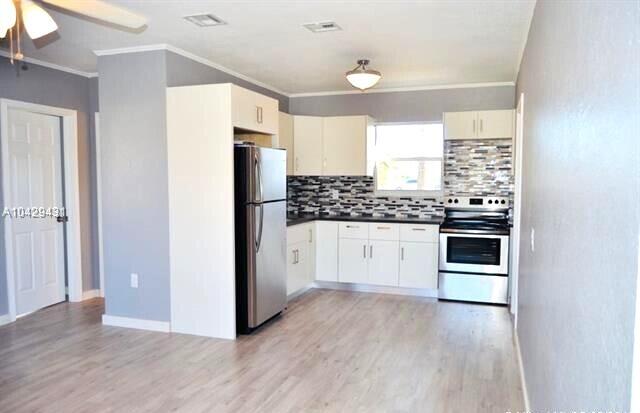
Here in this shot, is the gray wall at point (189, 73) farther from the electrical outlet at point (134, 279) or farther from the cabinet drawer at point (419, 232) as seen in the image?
the cabinet drawer at point (419, 232)

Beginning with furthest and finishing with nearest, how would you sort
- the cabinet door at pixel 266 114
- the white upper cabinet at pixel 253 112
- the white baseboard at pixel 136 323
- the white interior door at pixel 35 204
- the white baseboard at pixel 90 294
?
the white baseboard at pixel 90 294 → the white interior door at pixel 35 204 → the cabinet door at pixel 266 114 → the white baseboard at pixel 136 323 → the white upper cabinet at pixel 253 112

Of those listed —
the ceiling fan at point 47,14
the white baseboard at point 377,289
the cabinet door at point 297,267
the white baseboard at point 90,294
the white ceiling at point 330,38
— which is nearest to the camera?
the ceiling fan at point 47,14

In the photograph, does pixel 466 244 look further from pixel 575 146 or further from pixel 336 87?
pixel 575 146

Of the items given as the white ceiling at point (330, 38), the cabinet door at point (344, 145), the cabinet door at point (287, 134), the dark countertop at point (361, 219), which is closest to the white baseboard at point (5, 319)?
the white ceiling at point (330, 38)

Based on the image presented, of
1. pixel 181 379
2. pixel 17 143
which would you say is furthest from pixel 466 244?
pixel 17 143

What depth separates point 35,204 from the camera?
484 cm

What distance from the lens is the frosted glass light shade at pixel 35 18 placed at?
237 cm

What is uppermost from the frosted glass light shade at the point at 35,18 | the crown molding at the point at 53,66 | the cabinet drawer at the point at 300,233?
the crown molding at the point at 53,66

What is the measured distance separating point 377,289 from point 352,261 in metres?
0.44

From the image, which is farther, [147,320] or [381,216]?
[381,216]

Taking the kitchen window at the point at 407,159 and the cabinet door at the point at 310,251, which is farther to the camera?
the kitchen window at the point at 407,159

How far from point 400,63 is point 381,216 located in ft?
6.70

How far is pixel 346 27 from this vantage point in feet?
11.6

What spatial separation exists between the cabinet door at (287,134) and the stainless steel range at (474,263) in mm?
1989
